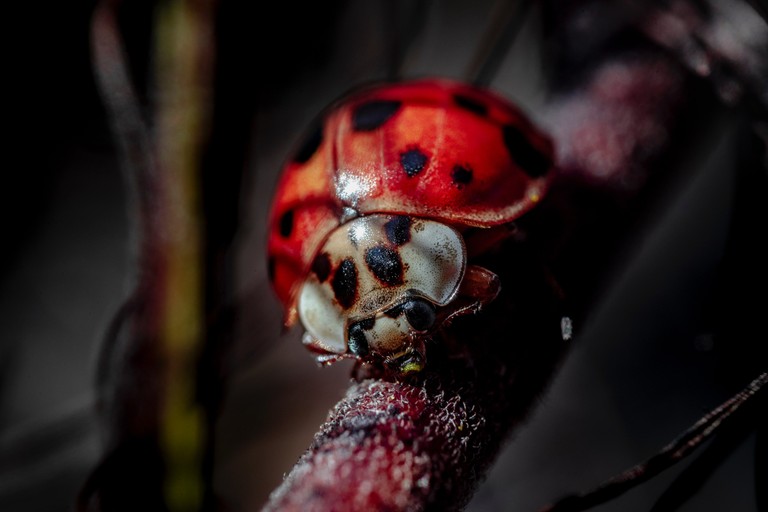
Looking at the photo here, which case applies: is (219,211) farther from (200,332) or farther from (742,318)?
(742,318)

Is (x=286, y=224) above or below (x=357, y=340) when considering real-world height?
above

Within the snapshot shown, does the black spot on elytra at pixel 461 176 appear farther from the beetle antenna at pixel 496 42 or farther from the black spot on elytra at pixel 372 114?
the beetle antenna at pixel 496 42

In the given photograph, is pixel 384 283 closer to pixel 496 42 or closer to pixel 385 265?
pixel 385 265

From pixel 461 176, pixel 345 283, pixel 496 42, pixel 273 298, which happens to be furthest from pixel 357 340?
pixel 496 42

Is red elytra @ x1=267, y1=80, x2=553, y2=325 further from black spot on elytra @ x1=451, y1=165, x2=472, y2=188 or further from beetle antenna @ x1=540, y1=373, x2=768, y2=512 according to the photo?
beetle antenna @ x1=540, y1=373, x2=768, y2=512

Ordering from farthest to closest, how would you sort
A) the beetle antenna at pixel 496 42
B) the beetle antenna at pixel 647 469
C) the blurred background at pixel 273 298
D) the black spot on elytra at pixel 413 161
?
the beetle antenna at pixel 496 42 → the blurred background at pixel 273 298 → the black spot on elytra at pixel 413 161 → the beetle antenna at pixel 647 469

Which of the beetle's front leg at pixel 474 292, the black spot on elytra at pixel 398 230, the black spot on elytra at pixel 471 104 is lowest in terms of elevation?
the beetle's front leg at pixel 474 292

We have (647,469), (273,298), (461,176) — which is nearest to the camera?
(647,469)

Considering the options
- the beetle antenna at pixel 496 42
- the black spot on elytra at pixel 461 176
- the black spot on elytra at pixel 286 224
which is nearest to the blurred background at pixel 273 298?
the beetle antenna at pixel 496 42
